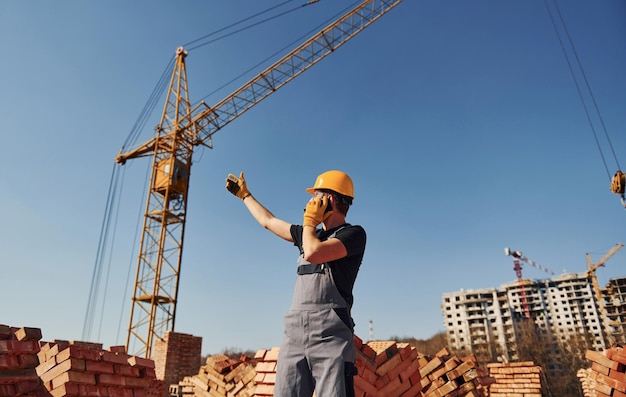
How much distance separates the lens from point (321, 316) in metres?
1.99

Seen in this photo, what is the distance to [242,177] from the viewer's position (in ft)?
8.97

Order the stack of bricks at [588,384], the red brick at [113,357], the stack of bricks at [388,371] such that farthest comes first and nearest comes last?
1. the stack of bricks at [588,384]
2. the stack of bricks at [388,371]
3. the red brick at [113,357]

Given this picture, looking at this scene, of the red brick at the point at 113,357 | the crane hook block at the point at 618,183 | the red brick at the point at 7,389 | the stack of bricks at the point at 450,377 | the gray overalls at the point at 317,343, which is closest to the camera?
the gray overalls at the point at 317,343

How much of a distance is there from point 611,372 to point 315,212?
12.3ft

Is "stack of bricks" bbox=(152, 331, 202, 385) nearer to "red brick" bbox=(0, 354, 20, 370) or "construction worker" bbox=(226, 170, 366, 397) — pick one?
"red brick" bbox=(0, 354, 20, 370)

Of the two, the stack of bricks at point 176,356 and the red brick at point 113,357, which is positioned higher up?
the stack of bricks at point 176,356

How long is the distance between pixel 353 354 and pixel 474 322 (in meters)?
84.9

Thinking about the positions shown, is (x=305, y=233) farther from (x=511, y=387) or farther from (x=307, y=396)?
(x=511, y=387)

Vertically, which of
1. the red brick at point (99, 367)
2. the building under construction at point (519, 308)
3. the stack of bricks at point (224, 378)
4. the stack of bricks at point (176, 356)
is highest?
the building under construction at point (519, 308)

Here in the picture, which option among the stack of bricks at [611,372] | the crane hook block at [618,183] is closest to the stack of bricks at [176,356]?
the stack of bricks at [611,372]

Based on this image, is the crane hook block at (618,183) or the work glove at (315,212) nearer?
the work glove at (315,212)

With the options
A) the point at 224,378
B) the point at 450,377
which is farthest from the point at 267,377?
the point at 224,378

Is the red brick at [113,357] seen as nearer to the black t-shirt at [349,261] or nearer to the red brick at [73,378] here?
the red brick at [73,378]

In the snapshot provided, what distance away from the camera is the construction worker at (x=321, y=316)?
1.92 meters
